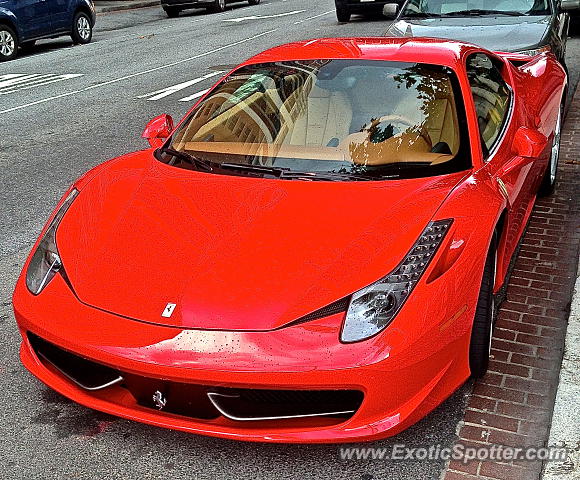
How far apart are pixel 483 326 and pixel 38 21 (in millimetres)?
15128

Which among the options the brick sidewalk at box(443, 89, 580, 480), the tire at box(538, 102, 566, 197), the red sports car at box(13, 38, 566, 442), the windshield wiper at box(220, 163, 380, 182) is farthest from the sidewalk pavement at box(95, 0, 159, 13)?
the windshield wiper at box(220, 163, 380, 182)

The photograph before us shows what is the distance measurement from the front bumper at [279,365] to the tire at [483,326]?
1.06 ft

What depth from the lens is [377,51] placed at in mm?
4363

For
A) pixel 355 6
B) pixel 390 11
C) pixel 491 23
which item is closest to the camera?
pixel 491 23

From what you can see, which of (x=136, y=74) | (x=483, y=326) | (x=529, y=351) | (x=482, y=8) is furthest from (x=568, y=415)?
(x=136, y=74)

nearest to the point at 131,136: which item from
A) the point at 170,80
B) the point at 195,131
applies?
the point at 170,80

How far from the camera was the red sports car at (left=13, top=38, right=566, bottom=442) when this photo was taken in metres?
2.79

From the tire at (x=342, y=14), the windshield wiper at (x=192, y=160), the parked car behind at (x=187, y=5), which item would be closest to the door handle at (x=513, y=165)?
the windshield wiper at (x=192, y=160)

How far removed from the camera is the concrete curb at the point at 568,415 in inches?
113

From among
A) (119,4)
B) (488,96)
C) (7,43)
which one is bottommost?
(119,4)

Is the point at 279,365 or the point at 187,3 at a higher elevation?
the point at 279,365

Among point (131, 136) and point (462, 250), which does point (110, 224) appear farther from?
point (131, 136)

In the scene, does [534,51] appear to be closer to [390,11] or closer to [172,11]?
Result: [390,11]

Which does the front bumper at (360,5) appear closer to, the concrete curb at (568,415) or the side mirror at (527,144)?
the side mirror at (527,144)
